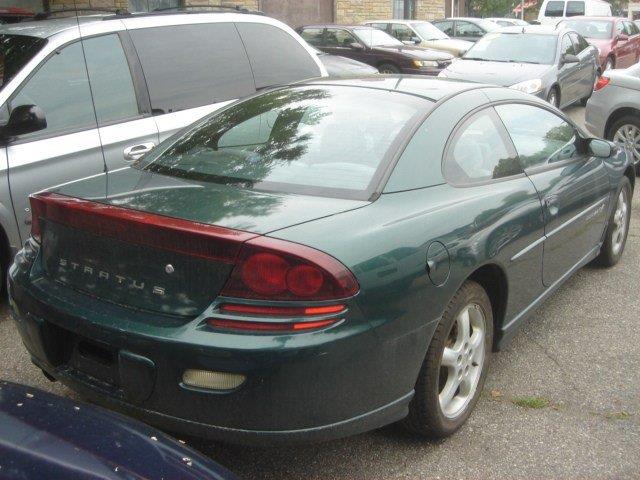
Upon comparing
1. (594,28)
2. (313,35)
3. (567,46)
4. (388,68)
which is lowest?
(388,68)

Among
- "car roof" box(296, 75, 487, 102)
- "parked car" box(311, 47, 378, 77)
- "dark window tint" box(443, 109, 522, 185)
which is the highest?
"car roof" box(296, 75, 487, 102)

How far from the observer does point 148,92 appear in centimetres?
491

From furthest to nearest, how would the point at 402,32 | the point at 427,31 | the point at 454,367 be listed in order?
the point at 427,31, the point at 402,32, the point at 454,367

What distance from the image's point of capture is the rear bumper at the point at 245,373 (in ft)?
7.87

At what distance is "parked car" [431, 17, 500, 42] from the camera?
22547mm

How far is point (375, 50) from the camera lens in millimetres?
15219

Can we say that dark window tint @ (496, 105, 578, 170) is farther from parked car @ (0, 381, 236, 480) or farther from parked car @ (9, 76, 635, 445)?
parked car @ (0, 381, 236, 480)

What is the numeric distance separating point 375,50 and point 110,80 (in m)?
11.2

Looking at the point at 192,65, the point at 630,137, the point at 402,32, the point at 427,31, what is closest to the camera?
A: the point at 192,65

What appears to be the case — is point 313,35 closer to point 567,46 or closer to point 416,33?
point 416,33

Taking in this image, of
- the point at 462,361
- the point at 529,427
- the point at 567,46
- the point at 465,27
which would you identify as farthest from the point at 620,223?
the point at 465,27

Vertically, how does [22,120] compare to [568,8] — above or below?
above

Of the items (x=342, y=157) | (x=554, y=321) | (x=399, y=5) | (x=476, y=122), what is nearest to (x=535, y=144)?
(x=476, y=122)

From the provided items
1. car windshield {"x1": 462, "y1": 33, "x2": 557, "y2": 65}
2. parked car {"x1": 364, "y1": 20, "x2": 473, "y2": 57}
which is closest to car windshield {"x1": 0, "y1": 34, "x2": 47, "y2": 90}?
car windshield {"x1": 462, "y1": 33, "x2": 557, "y2": 65}
